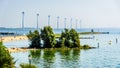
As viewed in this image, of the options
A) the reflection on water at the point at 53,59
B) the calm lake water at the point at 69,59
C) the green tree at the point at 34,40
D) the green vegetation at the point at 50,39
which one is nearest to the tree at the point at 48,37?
the green vegetation at the point at 50,39

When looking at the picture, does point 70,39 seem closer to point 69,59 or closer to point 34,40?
point 34,40

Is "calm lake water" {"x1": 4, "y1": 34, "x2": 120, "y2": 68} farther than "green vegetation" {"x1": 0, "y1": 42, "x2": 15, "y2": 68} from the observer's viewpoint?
Yes

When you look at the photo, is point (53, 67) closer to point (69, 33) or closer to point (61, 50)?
point (61, 50)

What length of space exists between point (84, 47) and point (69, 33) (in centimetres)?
806

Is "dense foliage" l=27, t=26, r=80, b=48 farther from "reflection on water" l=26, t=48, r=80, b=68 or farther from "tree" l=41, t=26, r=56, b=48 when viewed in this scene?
"reflection on water" l=26, t=48, r=80, b=68

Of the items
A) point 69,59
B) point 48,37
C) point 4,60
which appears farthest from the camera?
point 48,37

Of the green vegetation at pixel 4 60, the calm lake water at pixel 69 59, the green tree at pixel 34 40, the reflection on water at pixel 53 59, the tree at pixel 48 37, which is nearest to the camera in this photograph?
the green vegetation at pixel 4 60

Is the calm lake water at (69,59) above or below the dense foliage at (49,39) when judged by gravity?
below

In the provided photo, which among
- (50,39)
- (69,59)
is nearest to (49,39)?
(50,39)

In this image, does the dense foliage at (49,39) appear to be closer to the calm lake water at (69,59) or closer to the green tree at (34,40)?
the green tree at (34,40)

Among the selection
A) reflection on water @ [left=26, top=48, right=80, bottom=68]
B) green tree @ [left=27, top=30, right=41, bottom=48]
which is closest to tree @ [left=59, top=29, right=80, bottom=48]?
reflection on water @ [left=26, top=48, right=80, bottom=68]

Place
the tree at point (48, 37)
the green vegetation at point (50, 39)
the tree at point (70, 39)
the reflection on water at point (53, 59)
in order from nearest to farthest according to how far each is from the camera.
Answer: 1. the reflection on water at point (53, 59)
2. the tree at point (48, 37)
3. the green vegetation at point (50, 39)
4. the tree at point (70, 39)

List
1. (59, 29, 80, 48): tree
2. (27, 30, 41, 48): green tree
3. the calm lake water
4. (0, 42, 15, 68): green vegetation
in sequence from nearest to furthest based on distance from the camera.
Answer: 1. (0, 42, 15, 68): green vegetation
2. the calm lake water
3. (27, 30, 41, 48): green tree
4. (59, 29, 80, 48): tree

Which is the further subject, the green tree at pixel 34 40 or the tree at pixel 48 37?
the green tree at pixel 34 40
